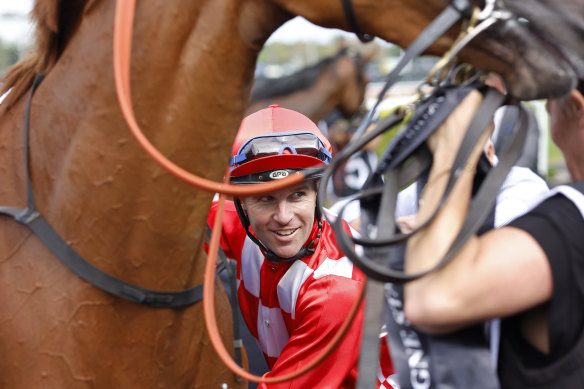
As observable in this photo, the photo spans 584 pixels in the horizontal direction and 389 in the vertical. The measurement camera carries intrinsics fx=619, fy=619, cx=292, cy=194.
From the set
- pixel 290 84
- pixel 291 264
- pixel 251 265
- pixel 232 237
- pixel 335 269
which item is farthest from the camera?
pixel 290 84

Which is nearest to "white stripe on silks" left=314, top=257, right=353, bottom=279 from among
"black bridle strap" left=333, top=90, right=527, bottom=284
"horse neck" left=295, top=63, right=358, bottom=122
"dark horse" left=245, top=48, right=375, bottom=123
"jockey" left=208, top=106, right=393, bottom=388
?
"jockey" left=208, top=106, right=393, bottom=388

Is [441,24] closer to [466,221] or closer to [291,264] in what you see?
[466,221]

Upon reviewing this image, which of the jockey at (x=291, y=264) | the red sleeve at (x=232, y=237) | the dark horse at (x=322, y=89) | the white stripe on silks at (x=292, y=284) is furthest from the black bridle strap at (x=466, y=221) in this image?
the dark horse at (x=322, y=89)

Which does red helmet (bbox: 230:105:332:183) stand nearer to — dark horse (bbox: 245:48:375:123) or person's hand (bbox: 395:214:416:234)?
→ person's hand (bbox: 395:214:416:234)

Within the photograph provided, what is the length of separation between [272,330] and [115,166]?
1.03 metres

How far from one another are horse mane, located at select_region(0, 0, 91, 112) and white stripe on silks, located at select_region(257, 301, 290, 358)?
1094 millimetres

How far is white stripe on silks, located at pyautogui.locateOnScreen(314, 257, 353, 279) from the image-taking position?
2012 millimetres

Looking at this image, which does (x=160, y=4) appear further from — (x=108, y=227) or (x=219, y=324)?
(x=219, y=324)

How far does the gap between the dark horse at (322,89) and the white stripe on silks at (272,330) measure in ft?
17.3

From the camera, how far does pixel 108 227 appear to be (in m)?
1.47

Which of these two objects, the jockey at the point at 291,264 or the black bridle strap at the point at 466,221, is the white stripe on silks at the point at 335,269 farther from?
the black bridle strap at the point at 466,221

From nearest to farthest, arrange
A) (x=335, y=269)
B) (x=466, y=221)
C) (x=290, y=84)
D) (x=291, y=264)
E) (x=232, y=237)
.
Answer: (x=466, y=221), (x=335, y=269), (x=291, y=264), (x=232, y=237), (x=290, y=84)

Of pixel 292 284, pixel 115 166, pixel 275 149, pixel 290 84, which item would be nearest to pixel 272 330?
pixel 292 284

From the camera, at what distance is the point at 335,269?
80.1 inches
